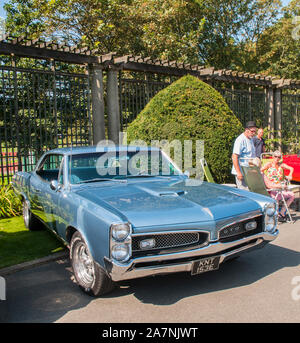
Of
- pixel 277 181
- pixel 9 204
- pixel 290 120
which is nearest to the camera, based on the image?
pixel 277 181

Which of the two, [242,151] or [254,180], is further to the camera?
[242,151]

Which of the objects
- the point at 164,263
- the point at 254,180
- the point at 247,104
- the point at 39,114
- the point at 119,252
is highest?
the point at 247,104

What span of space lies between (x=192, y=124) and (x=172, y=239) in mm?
5797

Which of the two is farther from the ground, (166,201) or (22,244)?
(166,201)

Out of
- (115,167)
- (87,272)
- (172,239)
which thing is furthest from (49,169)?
(172,239)

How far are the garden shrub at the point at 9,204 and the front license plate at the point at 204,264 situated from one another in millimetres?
5252

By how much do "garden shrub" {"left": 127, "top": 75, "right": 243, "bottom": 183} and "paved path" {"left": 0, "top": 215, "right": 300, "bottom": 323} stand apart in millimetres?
4513

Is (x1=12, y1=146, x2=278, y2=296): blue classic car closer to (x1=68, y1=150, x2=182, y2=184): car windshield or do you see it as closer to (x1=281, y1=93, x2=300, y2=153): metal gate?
(x1=68, y1=150, x2=182, y2=184): car windshield

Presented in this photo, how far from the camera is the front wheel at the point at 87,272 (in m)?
3.60

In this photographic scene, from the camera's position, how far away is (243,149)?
6.99 meters

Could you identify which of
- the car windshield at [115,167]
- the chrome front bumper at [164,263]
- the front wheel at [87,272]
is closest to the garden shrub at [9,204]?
the car windshield at [115,167]

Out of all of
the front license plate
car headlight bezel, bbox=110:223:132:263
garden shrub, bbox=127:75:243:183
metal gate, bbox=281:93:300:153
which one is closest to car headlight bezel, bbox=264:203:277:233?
the front license plate

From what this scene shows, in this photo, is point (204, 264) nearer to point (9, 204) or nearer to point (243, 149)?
point (243, 149)
